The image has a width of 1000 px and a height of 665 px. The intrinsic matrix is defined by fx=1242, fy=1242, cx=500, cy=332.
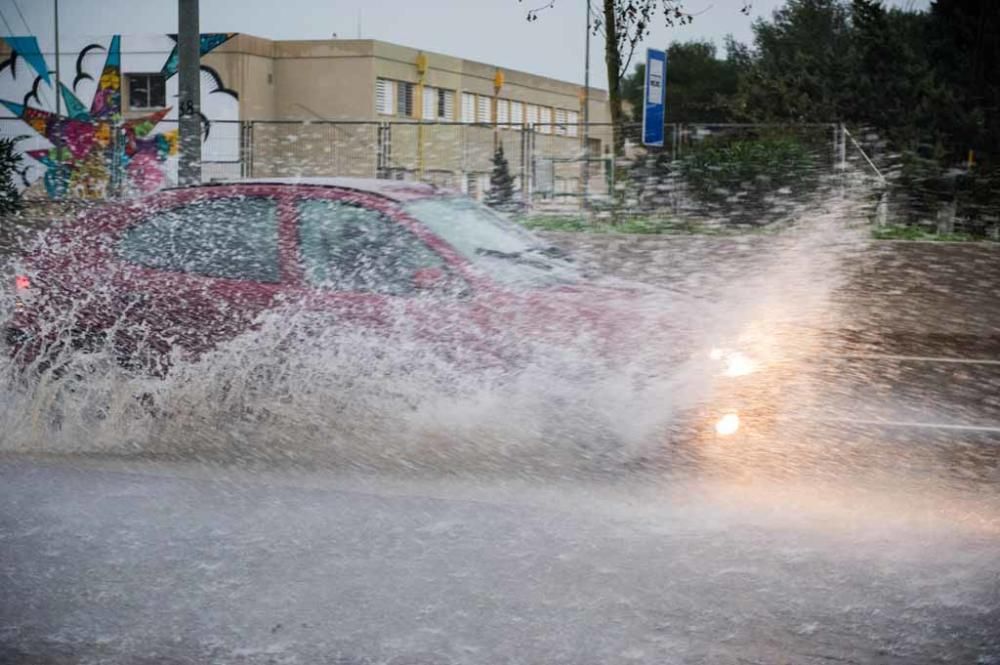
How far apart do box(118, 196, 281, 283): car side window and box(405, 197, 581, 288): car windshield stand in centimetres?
76

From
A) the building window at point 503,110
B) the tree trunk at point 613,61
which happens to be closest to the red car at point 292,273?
the tree trunk at point 613,61

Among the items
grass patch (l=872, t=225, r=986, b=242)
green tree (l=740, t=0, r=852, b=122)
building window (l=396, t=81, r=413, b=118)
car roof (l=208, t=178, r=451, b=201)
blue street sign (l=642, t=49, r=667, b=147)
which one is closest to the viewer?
car roof (l=208, t=178, r=451, b=201)

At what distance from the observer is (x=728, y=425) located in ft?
21.8

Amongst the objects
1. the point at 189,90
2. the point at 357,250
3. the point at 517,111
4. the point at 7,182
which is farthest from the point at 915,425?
the point at 517,111

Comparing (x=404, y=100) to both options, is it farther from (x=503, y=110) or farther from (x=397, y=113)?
(x=503, y=110)

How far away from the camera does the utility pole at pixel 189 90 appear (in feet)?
41.7

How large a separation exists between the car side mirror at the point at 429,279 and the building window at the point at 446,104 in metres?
44.0

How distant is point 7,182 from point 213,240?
16079 millimetres

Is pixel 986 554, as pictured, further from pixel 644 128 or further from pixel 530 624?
pixel 644 128

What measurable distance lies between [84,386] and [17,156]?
16520 millimetres

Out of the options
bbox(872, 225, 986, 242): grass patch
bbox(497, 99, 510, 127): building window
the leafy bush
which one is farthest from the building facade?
bbox(872, 225, 986, 242): grass patch

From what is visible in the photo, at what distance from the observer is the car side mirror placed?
5.93 metres

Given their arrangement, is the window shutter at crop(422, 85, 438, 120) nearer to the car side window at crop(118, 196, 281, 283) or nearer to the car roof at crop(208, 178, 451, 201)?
the car roof at crop(208, 178, 451, 201)

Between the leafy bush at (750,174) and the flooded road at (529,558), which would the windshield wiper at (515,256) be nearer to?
the flooded road at (529,558)
